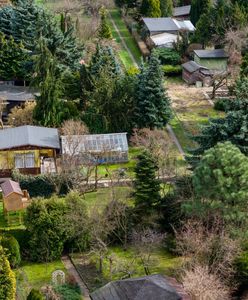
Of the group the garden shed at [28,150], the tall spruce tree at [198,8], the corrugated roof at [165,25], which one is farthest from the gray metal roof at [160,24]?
the garden shed at [28,150]

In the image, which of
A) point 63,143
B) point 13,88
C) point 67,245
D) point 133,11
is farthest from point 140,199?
point 133,11

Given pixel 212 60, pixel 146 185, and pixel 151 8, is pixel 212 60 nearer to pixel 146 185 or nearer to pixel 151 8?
pixel 151 8

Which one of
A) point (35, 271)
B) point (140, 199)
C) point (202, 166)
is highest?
point (202, 166)

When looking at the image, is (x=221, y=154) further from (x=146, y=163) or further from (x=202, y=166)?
(x=146, y=163)

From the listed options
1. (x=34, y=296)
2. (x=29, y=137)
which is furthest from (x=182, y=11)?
(x=34, y=296)

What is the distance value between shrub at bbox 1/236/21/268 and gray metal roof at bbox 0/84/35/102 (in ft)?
70.2

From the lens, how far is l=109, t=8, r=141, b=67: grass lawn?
70.5m

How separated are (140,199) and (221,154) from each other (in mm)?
5872

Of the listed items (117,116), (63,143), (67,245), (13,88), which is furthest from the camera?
(13,88)

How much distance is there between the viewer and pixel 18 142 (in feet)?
150

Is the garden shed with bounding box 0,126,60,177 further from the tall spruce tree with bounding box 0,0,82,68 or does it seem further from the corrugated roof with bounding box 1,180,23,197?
the tall spruce tree with bounding box 0,0,82,68

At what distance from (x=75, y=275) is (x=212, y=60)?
3439 cm

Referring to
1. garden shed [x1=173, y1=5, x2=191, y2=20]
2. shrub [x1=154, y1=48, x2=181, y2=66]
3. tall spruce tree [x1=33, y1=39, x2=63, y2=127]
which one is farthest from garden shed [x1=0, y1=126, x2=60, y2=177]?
garden shed [x1=173, y1=5, x2=191, y2=20]

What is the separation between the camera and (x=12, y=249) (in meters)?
33.4
